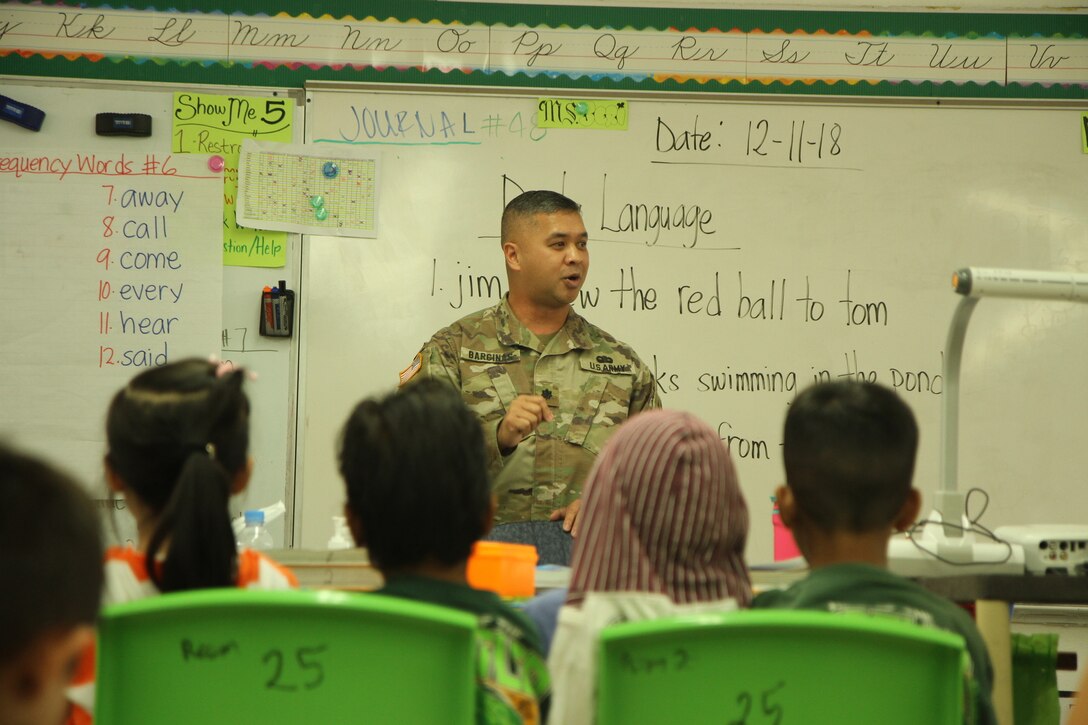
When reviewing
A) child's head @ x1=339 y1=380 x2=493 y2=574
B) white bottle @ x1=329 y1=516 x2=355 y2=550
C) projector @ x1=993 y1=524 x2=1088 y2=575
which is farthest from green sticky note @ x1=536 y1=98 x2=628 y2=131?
child's head @ x1=339 y1=380 x2=493 y2=574

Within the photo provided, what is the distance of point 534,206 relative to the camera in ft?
11.2

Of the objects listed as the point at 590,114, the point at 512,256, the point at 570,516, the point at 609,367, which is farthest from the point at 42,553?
the point at 590,114

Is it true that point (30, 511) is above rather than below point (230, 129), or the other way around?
below

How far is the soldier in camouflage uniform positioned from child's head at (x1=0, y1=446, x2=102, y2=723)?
2121 millimetres

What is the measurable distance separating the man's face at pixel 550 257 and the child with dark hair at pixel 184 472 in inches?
68.7

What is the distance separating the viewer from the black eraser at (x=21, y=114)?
374 cm

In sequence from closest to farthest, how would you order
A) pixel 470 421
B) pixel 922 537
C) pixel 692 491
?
pixel 692 491, pixel 470 421, pixel 922 537

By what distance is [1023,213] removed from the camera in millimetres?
3914

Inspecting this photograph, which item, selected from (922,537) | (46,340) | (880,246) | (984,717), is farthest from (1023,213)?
(46,340)

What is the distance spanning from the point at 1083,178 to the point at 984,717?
313cm

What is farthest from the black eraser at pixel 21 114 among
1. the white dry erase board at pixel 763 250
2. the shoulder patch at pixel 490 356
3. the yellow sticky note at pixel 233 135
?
the shoulder patch at pixel 490 356

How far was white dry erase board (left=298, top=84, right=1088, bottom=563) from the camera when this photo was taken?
3.83 metres

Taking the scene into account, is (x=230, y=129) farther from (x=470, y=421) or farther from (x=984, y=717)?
(x=984, y=717)

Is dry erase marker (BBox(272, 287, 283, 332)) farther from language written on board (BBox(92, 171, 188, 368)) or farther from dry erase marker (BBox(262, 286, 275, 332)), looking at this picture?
language written on board (BBox(92, 171, 188, 368))
